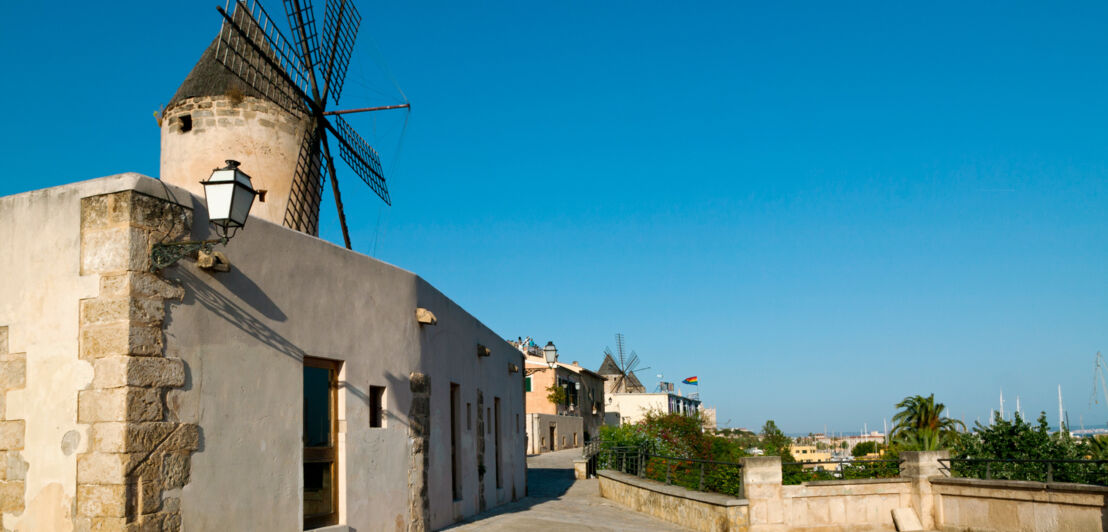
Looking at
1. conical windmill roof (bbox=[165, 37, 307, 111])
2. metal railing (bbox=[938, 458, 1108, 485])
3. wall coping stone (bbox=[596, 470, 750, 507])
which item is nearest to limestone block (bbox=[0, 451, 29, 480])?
conical windmill roof (bbox=[165, 37, 307, 111])

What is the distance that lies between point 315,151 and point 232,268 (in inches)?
311

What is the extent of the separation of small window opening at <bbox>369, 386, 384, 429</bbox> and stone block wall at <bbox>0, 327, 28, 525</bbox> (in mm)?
4055

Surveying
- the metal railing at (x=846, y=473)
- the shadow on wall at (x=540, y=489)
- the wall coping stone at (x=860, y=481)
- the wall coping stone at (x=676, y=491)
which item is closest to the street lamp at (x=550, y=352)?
the shadow on wall at (x=540, y=489)

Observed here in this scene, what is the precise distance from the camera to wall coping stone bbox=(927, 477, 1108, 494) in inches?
465

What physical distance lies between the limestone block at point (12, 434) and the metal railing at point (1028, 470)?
41.2 ft

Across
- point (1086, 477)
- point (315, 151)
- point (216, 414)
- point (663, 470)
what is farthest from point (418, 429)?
point (1086, 477)

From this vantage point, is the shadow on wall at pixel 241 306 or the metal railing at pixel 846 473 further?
the metal railing at pixel 846 473

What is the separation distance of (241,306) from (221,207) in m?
1.56

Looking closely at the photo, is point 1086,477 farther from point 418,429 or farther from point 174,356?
point 174,356

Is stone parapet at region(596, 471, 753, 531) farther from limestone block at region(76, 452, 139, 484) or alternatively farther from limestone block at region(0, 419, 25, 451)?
limestone block at region(0, 419, 25, 451)

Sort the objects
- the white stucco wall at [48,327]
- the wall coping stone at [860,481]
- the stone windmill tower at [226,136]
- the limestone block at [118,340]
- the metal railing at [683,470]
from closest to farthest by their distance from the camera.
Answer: the limestone block at [118,340] < the white stucco wall at [48,327] < the stone windmill tower at [226,136] < the wall coping stone at [860,481] < the metal railing at [683,470]

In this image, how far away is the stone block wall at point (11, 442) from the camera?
7.39m

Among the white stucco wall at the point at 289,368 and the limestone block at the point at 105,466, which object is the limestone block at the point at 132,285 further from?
the limestone block at the point at 105,466

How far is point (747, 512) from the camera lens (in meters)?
14.0
